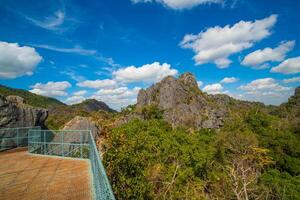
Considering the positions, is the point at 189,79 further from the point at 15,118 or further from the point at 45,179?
the point at 45,179

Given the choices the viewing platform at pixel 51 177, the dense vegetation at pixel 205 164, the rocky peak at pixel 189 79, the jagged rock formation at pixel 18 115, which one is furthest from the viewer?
the rocky peak at pixel 189 79

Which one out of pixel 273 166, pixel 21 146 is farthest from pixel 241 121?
pixel 21 146

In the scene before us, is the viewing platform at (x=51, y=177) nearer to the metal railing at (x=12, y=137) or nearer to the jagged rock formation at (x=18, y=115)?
the metal railing at (x=12, y=137)

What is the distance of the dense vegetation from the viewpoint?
32.5ft

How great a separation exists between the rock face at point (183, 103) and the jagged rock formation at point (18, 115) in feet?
184

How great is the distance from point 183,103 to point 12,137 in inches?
2797

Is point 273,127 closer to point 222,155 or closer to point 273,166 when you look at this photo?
point 273,166

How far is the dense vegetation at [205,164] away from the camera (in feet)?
32.5

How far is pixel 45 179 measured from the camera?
25.6 ft

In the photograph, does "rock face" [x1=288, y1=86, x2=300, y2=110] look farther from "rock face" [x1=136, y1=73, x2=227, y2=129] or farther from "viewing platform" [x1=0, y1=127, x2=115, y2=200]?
"viewing platform" [x1=0, y1=127, x2=115, y2=200]

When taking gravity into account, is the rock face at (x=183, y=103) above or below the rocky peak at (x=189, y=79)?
below

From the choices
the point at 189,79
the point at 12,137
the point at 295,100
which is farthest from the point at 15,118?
the point at 295,100

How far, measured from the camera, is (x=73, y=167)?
899cm

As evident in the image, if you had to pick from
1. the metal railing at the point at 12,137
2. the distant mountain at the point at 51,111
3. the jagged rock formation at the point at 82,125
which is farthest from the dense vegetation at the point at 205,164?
the distant mountain at the point at 51,111
